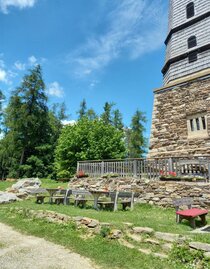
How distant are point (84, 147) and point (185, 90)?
11.6m

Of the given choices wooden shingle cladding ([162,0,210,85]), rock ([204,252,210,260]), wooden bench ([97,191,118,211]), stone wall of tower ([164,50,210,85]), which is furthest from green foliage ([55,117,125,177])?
rock ([204,252,210,260])

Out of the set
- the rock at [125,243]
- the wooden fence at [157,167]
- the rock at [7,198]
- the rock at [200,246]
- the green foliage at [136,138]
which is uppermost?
the green foliage at [136,138]

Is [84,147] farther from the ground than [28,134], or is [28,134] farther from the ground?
[28,134]

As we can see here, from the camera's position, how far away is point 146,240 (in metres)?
4.64

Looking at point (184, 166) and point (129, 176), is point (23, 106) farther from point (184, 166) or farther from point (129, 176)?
point (184, 166)

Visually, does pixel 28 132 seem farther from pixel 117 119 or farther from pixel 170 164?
pixel 170 164

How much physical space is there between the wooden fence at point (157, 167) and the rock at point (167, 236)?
4.41 meters

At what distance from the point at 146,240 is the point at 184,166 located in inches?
205

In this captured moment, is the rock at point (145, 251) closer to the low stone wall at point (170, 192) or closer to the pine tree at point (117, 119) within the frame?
the low stone wall at point (170, 192)

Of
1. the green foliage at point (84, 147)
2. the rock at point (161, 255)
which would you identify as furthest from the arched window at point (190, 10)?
the rock at point (161, 255)

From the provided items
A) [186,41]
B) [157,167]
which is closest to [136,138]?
[186,41]

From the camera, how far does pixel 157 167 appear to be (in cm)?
959

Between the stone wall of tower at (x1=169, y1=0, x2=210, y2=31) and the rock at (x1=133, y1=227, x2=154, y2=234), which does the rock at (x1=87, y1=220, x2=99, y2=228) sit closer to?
the rock at (x1=133, y1=227, x2=154, y2=234)

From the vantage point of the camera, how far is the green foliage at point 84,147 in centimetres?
2117
